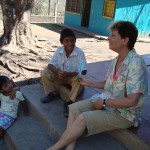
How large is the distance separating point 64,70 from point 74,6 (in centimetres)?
1163

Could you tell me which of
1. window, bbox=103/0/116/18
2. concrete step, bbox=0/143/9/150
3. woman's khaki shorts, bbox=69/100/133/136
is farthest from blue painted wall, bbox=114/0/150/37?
woman's khaki shorts, bbox=69/100/133/136

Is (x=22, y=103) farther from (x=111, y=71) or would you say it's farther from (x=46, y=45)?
(x=46, y=45)

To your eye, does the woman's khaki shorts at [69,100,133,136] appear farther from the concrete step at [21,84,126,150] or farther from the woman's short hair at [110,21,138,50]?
the woman's short hair at [110,21,138,50]

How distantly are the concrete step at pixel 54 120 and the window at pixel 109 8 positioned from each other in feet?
26.8

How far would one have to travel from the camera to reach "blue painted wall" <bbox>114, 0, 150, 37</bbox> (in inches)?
445

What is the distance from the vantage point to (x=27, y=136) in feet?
10.6

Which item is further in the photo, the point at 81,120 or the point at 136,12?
the point at 136,12

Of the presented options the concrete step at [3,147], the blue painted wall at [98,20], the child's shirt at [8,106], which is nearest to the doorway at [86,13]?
the blue painted wall at [98,20]

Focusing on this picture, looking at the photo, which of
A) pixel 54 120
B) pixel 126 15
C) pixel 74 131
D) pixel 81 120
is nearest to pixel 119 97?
pixel 81 120

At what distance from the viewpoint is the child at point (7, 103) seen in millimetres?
3473

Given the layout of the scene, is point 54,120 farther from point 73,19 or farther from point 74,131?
point 73,19

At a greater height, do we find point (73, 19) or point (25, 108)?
point (25, 108)

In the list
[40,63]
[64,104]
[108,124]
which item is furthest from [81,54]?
[40,63]

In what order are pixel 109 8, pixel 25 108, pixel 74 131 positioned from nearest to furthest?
pixel 74 131
pixel 25 108
pixel 109 8
